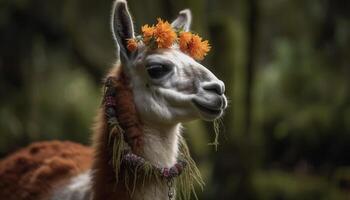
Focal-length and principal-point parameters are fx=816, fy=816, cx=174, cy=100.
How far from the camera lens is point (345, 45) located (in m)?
12.1

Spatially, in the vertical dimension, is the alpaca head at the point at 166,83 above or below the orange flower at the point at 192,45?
below

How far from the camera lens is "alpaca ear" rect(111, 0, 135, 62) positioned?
4992mm

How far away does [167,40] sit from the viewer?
4914mm

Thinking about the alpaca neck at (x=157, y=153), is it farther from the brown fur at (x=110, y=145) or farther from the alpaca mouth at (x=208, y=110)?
the alpaca mouth at (x=208, y=110)

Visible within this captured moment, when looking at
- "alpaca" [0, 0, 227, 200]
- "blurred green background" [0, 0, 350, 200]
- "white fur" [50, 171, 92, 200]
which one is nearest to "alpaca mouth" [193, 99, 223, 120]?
"alpaca" [0, 0, 227, 200]

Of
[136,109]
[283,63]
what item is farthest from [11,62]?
[136,109]

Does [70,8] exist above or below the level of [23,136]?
above

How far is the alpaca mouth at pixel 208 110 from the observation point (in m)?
4.68

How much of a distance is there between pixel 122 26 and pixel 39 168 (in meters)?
1.46

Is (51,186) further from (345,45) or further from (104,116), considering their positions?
(345,45)

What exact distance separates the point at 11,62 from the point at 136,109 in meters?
8.29

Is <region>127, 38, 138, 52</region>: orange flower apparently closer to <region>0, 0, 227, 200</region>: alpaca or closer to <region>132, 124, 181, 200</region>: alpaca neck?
<region>0, 0, 227, 200</region>: alpaca

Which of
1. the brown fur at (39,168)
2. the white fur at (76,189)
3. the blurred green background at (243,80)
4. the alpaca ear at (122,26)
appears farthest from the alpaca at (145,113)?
the blurred green background at (243,80)

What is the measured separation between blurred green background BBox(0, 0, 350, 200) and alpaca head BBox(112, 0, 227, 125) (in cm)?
507
